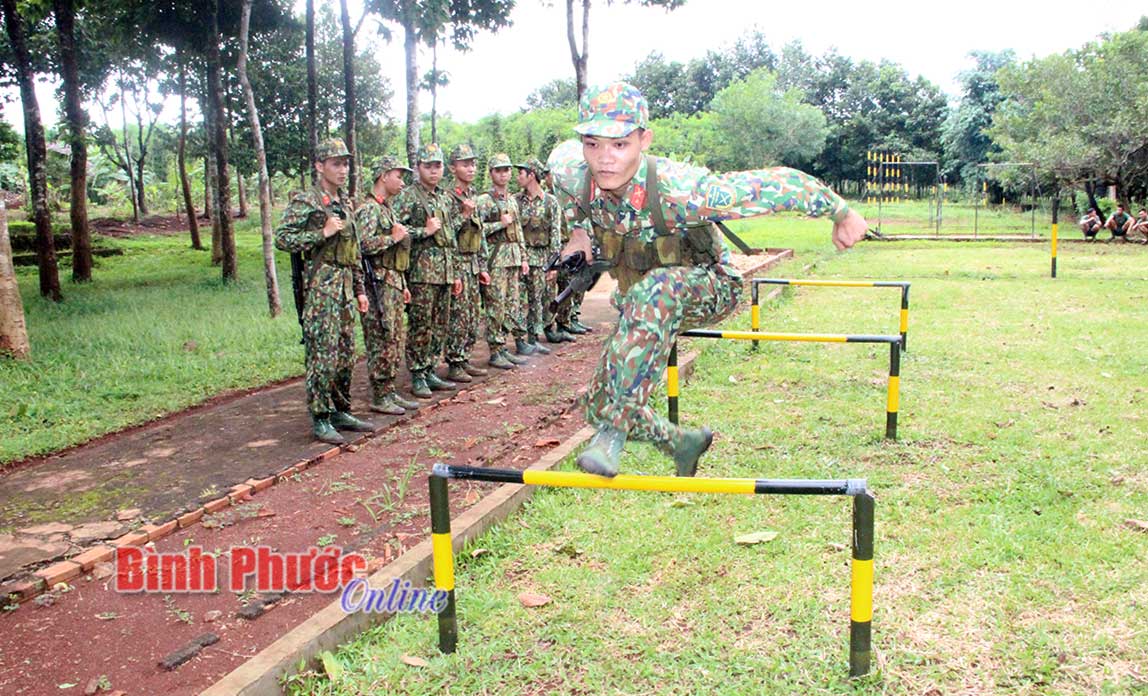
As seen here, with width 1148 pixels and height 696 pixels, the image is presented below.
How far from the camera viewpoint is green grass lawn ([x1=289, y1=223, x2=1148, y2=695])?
3211mm

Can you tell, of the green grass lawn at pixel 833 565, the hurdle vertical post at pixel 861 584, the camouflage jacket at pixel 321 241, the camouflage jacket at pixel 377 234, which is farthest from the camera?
the camouflage jacket at pixel 377 234

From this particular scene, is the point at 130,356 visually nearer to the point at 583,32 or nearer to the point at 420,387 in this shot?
the point at 420,387

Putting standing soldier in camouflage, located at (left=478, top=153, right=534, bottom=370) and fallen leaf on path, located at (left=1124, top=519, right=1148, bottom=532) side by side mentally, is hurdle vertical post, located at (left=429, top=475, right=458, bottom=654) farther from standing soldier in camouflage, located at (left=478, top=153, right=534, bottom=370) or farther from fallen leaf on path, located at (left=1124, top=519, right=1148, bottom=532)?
standing soldier in camouflage, located at (left=478, top=153, right=534, bottom=370)

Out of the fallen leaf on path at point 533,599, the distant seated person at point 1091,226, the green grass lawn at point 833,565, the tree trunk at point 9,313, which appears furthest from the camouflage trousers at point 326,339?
the distant seated person at point 1091,226

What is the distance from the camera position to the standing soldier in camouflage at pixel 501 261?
29.8 feet

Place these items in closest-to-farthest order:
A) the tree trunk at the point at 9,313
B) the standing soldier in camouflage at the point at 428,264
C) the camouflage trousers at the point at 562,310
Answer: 1. the standing soldier in camouflage at the point at 428,264
2. the tree trunk at the point at 9,313
3. the camouflage trousers at the point at 562,310

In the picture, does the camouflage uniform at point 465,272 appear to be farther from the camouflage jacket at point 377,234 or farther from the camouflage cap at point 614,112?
the camouflage cap at point 614,112

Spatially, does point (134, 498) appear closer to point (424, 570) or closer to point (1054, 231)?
point (424, 570)

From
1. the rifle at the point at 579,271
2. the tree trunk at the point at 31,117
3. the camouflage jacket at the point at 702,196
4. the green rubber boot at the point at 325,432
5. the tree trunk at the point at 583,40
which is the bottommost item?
A: the green rubber boot at the point at 325,432

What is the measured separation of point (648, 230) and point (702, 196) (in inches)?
10.0

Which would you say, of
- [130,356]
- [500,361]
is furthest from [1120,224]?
[130,356]

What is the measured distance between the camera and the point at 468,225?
8.40 m

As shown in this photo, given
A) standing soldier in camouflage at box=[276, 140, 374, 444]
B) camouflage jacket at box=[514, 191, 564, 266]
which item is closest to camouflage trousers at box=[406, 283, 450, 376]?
standing soldier in camouflage at box=[276, 140, 374, 444]

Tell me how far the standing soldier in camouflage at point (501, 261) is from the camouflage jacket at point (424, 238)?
3.62 ft
